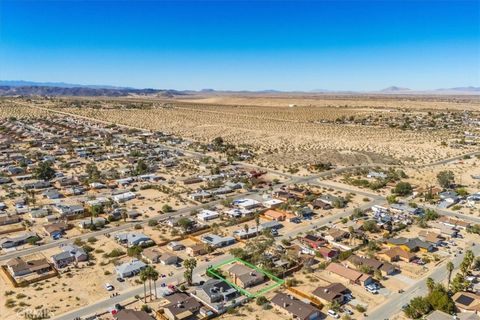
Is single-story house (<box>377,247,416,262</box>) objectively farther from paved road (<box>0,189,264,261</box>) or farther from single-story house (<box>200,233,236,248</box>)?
paved road (<box>0,189,264,261</box>)

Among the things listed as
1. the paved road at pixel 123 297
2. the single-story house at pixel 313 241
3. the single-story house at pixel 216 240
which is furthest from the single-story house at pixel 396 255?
the paved road at pixel 123 297

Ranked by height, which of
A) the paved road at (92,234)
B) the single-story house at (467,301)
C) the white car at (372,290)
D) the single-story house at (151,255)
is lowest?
the paved road at (92,234)

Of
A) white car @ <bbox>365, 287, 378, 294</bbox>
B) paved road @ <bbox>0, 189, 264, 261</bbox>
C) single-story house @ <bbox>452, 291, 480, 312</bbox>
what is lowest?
paved road @ <bbox>0, 189, 264, 261</bbox>

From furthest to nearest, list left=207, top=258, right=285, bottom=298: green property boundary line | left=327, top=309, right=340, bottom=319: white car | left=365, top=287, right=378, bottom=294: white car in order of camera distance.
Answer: left=365, top=287, right=378, bottom=294: white car, left=207, top=258, right=285, bottom=298: green property boundary line, left=327, top=309, right=340, bottom=319: white car

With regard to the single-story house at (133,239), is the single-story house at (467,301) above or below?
above

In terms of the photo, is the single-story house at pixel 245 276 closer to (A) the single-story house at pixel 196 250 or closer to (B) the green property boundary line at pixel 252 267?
(B) the green property boundary line at pixel 252 267

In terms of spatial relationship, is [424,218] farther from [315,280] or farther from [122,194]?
[122,194]

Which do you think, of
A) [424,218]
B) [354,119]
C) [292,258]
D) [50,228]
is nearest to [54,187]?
[50,228]

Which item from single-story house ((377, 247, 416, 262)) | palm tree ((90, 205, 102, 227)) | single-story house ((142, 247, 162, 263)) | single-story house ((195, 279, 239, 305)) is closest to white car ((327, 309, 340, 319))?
single-story house ((195, 279, 239, 305))
